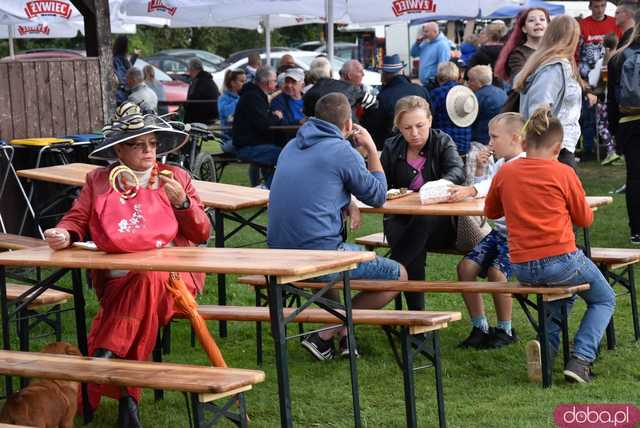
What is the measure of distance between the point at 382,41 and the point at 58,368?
99.2ft

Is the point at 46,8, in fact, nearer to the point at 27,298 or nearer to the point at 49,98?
the point at 49,98

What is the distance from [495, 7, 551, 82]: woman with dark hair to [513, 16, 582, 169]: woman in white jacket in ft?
3.56

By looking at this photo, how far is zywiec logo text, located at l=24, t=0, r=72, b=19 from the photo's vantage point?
15320 mm

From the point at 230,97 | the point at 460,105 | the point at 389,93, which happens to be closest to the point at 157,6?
the point at 230,97

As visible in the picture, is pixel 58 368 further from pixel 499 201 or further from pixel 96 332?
pixel 499 201

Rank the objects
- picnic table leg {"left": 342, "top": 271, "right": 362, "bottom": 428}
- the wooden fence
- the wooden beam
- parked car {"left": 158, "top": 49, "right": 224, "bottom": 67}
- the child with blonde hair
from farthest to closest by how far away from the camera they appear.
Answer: parked car {"left": 158, "top": 49, "right": 224, "bottom": 67} → the wooden beam → the wooden fence → the child with blonde hair → picnic table leg {"left": 342, "top": 271, "right": 362, "bottom": 428}

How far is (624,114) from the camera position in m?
9.04

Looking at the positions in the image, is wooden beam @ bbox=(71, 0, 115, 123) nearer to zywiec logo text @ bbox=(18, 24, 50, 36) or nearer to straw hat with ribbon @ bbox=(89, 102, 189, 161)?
straw hat with ribbon @ bbox=(89, 102, 189, 161)

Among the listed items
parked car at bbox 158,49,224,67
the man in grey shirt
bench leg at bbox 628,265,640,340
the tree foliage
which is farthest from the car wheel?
the tree foliage

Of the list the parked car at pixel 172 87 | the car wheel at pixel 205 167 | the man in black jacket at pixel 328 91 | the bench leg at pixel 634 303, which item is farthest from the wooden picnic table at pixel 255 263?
the parked car at pixel 172 87

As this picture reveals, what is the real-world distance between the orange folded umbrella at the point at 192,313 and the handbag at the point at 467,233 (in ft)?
7.00

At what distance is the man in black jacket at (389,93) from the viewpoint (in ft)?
Result: 38.2

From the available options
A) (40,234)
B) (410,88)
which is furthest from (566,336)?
(410,88)
